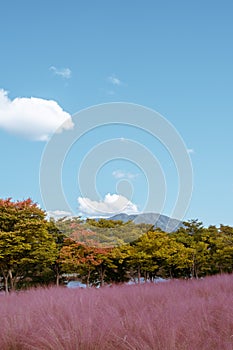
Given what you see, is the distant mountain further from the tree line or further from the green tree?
the green tree

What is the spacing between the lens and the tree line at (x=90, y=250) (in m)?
20.5

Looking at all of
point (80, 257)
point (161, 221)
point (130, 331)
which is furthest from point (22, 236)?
point (130, 331)

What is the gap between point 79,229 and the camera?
2267 cm

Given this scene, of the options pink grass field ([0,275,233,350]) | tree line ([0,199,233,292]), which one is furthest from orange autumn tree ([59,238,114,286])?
pink grass field ([0,275,233,350])

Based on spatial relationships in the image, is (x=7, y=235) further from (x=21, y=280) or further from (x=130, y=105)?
(x=130, y=105)

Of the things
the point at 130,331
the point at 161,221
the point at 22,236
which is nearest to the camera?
the point at 130,331

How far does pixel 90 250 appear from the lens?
2259 centimetres

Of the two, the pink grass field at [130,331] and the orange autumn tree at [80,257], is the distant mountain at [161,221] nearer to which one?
the orange autumn tree at [80,257]

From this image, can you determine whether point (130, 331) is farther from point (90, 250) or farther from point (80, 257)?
→ point (80, 257)

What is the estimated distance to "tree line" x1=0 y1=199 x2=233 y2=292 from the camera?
67.3 feet

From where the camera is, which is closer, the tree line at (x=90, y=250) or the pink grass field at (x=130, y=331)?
the pink grass field at (x=130, y=331)

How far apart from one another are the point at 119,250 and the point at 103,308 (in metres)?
18.9

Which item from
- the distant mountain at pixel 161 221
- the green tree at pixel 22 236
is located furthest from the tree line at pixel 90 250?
the distant mountain at pixel 161 221

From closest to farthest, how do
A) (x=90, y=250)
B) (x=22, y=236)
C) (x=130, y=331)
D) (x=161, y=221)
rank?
(x=130, y=331), (x=22, y=236), (x=90, y=250), (x=161, y=221)
